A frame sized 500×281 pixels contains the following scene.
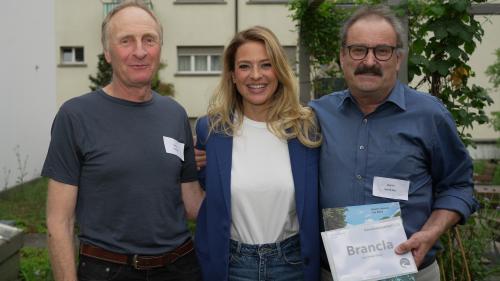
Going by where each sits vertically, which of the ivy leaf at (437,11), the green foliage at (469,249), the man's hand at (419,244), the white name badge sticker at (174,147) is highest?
the ivy leaf at (437,11)

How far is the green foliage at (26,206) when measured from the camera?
25.1 ft

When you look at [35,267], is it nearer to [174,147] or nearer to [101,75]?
[174,147]

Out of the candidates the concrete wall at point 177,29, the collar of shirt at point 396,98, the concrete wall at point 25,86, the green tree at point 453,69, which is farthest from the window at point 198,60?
the collar of shirt at point 396,98

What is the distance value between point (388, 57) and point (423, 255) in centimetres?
90

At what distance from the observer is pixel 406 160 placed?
2549 millimetres

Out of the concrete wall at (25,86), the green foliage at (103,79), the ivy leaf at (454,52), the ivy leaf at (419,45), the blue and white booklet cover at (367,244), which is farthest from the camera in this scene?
the green foliage at (103,79)

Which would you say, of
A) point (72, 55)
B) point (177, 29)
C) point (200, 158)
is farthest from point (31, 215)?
point (72, 55)

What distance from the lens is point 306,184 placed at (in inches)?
104

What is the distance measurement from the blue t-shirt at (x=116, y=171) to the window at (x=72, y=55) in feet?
60.0

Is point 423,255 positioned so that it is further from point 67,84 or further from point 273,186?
point 67,84

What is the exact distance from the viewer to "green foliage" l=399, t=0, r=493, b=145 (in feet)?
13.3

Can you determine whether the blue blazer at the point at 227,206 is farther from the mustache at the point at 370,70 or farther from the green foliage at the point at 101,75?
the green foliage at the point at 101,75

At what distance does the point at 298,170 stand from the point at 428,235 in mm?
646

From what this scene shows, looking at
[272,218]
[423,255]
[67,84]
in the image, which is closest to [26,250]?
[272,218]
